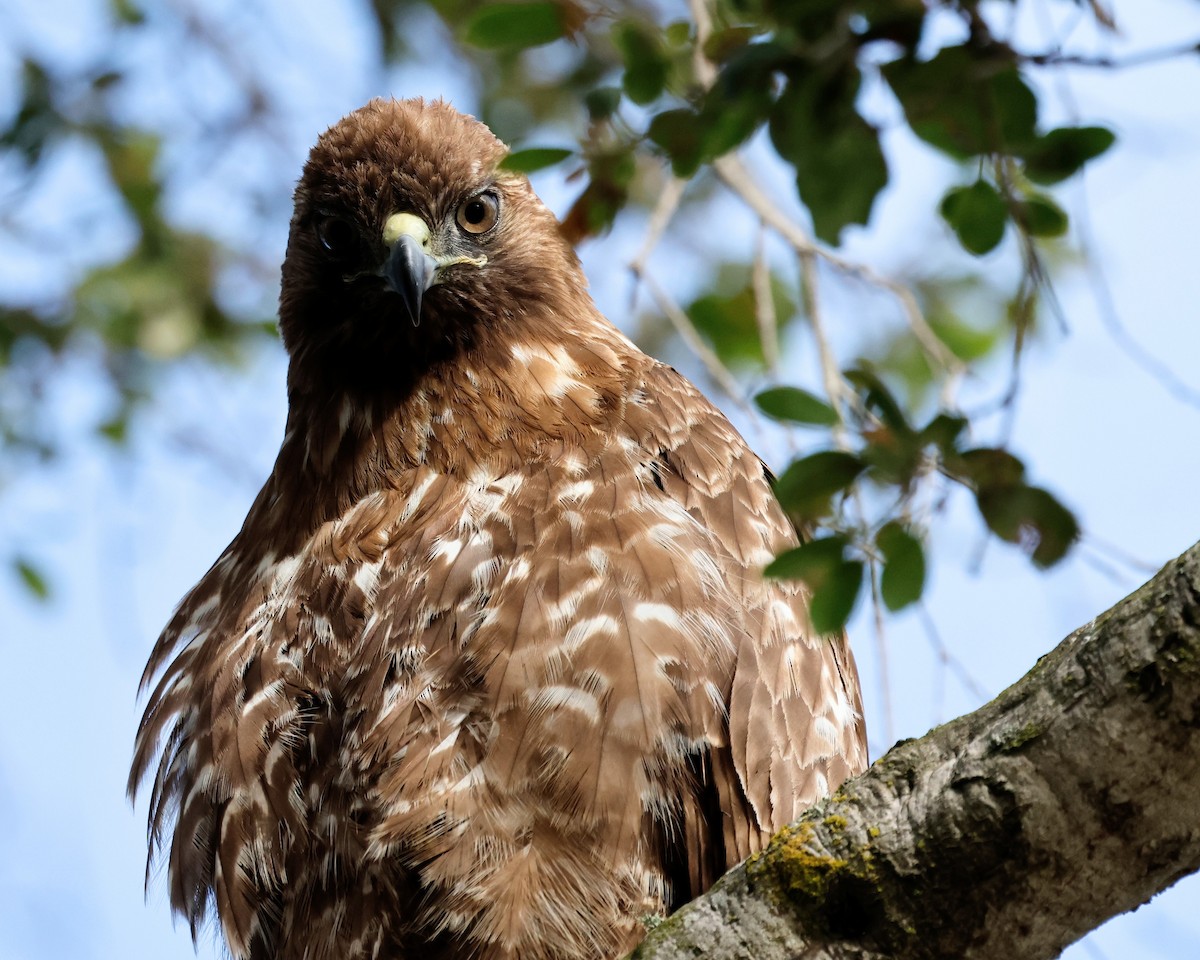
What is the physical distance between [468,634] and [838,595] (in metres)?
1.34

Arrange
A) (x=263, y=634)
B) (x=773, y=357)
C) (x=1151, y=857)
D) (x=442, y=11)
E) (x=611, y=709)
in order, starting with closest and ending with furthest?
1. (x=1151, y=857)
2. (x=611, y=709)
3. (x=263, y=634)
4. (x=773, y=357)
5. (x=442, y=11)

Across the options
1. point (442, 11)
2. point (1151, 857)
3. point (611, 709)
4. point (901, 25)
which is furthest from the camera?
point (442, 11)

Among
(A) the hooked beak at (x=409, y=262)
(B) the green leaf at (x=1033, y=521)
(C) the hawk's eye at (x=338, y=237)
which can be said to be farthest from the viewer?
(C) the hawk's eye at (x=338, y=237)

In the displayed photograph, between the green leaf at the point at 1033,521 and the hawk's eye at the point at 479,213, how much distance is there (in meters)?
2.35

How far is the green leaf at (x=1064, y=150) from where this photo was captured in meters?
2.08

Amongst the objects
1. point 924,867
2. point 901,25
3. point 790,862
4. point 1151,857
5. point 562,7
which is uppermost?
point 562,7

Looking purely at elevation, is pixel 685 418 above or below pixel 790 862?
above

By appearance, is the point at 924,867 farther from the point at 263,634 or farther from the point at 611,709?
the point at 263,634

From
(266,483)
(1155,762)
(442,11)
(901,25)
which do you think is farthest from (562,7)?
(442,11)

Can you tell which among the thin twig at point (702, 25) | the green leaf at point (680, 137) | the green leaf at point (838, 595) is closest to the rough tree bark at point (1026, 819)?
A: the green leaf at point (838, 595)

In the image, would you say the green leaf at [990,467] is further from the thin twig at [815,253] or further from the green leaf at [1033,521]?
the thin twig at [815,253]

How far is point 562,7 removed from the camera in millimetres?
2287

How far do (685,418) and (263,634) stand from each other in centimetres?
120

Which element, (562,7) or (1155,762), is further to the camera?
(562,7)
